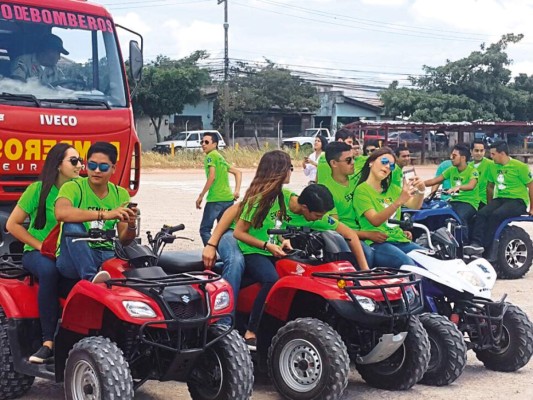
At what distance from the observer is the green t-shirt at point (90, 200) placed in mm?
5793

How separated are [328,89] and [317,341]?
5311 cm

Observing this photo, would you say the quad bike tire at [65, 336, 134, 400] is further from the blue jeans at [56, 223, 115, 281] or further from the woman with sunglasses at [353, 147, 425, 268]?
the woman with sunglasses at [353, 147, 425, 268]

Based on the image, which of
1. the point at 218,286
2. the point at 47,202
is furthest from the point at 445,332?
the point at 47,202

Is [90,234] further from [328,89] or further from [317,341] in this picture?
[328,89]

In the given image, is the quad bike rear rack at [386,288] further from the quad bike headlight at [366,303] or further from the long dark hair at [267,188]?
the long dark hair at [267,188]

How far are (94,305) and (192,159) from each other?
99.0ft

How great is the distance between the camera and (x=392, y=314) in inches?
227

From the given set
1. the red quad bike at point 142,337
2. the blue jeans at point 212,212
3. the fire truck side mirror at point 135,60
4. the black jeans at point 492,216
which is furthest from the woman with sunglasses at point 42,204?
the black jeans at point 492,216

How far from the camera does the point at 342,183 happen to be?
7.60m

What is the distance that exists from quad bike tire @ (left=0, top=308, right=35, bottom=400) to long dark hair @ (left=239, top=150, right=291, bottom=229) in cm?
179

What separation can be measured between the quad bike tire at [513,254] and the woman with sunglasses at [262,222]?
6.00m

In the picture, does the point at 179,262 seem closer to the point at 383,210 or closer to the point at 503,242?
the point at 383,210

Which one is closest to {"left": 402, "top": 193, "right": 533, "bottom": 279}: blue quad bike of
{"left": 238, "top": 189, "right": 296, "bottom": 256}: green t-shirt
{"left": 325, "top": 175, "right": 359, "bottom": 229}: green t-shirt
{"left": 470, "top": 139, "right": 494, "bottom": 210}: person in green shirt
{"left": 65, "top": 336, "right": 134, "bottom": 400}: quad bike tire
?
{"left": 470, "top": 139, "right": 494, "bottom": 210}: person in green shirt

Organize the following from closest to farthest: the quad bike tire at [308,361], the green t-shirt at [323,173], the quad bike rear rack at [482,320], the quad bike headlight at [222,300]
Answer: the quad bike headlight at [222,300]
the quad bike tire at [308,361]
the quad bike rear rack at [482,320]
the green t-shirt at [323,173]
